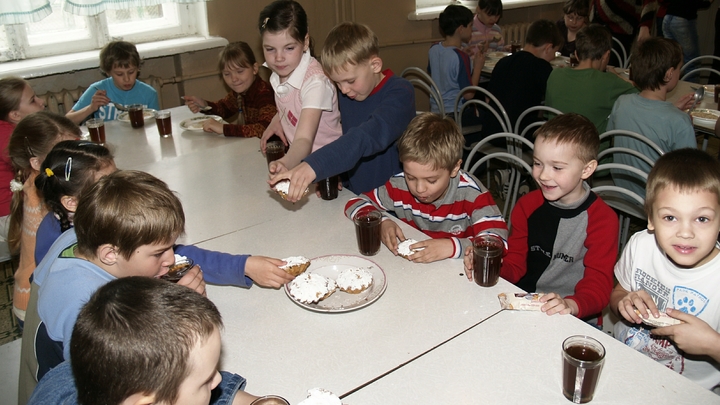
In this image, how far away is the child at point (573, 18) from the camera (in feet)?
16.3

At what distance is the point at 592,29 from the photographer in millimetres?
3451

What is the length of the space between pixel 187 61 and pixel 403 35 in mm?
2226

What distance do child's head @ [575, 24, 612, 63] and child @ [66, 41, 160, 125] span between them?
Result: 9.65ft

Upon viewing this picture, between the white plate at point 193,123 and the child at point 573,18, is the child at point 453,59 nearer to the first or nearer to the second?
the child at point 573,18

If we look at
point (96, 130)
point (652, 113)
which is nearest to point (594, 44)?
point (652, 113)

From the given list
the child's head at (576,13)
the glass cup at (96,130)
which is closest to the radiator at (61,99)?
the glass cup at (96,130)

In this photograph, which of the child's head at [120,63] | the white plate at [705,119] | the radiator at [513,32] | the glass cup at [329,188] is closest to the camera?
the glass cup at [329,188]

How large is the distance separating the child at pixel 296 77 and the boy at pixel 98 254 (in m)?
0.82

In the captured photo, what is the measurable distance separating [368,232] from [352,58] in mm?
810

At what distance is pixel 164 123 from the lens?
9.66 ft

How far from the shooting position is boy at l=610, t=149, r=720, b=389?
136cm

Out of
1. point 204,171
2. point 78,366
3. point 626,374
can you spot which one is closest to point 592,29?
point 204,171

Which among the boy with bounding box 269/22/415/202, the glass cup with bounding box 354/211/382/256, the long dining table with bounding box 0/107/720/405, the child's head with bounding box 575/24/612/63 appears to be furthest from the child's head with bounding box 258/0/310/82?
the child's head with bounding box 575/24/612/63

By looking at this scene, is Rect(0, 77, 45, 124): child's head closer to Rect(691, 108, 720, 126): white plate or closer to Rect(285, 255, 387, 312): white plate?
Rect(285, 255, 387, 312): white plate
